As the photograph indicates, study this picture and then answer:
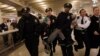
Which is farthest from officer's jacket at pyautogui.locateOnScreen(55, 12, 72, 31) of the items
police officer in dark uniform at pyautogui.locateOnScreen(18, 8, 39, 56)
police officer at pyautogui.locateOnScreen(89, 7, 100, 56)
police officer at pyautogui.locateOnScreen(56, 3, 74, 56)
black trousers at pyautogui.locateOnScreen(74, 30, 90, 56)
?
black trousers at pyautogui.locateOnScreen(74, 30, 90, 56)

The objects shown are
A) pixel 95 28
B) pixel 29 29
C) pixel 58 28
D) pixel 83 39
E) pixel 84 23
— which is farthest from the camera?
pixel 83 39

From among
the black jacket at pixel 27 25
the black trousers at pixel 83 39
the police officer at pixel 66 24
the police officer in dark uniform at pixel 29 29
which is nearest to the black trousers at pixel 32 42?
the police officer in dark uniform at pixel 29 29

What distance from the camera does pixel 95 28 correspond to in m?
6.48

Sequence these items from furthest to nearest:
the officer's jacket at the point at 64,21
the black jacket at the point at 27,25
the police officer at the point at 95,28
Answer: the police officer at the point at 95,28, the black jacket at the point at 27,25, the officer's jacket at the point at 64,21

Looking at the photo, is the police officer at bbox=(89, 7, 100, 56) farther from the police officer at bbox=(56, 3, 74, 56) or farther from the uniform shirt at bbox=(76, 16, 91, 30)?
the police officer at bbox=(56, 3, 74, 56)

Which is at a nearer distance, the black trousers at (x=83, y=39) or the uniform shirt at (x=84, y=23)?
the uniform shirt at (x=84, y=23)

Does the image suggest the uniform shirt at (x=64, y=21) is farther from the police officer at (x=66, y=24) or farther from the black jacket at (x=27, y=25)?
the black jacket at (x=27, y=25)

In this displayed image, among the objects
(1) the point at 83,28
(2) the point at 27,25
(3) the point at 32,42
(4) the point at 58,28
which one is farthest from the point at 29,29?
(1) the point at 83,28

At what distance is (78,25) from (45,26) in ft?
A: 3.67

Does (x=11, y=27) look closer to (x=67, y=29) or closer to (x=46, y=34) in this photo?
(x=46, y=34)

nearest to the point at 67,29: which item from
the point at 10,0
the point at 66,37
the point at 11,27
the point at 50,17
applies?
the point at 66,37

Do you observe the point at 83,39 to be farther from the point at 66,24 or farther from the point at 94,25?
the point at 66,24

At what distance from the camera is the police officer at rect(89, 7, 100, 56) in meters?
6.39

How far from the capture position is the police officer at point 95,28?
21.0 feet
